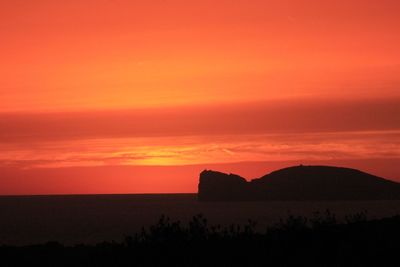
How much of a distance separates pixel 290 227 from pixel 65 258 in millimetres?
6878

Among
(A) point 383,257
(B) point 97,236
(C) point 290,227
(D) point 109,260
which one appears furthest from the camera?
(B) point 97,236

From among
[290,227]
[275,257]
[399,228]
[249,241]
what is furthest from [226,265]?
[399,228]

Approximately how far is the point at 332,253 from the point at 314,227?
4068 millimetres

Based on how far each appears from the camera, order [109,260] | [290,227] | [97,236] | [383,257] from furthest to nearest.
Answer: [97,236]
[290,227]
[109,260]
[383,257]

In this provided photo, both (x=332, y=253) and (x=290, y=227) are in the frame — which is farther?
(x=290, y=227)

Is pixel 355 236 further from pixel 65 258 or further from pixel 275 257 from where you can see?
pixel 65 258

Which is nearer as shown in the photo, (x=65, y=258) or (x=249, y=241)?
(x=249, y=241)

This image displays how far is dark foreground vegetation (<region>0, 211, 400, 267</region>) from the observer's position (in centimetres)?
1927

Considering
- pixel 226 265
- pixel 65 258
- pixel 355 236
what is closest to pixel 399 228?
pixel 355 236

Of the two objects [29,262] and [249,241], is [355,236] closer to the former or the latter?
[249,241]

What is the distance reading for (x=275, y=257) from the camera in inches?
771

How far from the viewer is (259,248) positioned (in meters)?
20.7

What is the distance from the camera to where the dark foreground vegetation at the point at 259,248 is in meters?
19.3

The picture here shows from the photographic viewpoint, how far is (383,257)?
18.9 meters
